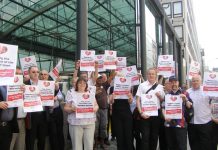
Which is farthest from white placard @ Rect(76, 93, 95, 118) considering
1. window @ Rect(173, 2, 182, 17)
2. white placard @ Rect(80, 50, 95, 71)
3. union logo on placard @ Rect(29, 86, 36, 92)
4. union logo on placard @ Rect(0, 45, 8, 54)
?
window @ Rect(173, 2, 182, 17)

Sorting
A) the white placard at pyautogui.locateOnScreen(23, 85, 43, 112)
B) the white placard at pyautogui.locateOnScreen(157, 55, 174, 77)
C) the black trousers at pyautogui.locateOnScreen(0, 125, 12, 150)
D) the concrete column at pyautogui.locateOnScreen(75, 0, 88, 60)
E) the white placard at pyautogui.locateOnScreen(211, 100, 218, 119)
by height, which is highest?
the concrete column at pyautogui.locateOnScreen(75, 0, 88, 60)

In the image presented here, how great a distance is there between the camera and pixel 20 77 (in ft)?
18.8

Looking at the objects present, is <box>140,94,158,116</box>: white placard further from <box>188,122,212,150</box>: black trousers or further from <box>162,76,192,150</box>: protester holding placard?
<box>188,122,212,150</box>: black trousers

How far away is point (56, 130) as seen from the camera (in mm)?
7238

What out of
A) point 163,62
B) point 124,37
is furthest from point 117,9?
point 163,62

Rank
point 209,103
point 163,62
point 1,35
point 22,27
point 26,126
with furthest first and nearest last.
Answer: point 22,27, point 1,35, point 163,62, point 209,103, point 26,126

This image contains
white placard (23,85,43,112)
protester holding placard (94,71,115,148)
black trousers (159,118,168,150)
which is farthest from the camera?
protester holding placard (94,71,115,148)

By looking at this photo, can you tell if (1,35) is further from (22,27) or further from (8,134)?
(8,134)

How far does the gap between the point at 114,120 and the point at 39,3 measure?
1314cm

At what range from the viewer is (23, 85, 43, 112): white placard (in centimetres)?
586

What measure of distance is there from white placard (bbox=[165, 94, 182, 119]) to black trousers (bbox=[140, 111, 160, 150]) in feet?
1.18

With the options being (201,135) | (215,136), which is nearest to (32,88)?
(201,135)

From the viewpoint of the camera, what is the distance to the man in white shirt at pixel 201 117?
265 inches

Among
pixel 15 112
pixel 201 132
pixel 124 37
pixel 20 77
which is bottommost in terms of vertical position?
pixel 201 132
